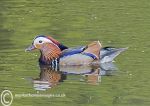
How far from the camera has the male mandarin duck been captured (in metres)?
18.3

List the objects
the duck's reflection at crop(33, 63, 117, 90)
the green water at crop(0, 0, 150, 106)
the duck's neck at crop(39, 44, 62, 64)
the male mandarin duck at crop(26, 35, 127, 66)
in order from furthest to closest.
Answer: the duck's neck at crop(39, 44, 62, 64), the male mandarin duck at crop(26, 35, 127, 66), the duck's reflection at crop(33, 63, 117, 90), the green water at crop(0, 0, 150, 106)

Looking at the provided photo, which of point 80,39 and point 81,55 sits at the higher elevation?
point 80,39

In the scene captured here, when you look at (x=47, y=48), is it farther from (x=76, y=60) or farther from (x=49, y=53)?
(x=76, y=60)

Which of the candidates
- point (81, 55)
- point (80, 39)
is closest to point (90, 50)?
point (81, 55)

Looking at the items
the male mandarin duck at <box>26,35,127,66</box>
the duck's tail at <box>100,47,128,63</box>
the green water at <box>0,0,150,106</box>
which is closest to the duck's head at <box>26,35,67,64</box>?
the male mandarin duck at <box>26,35,127,66</box>

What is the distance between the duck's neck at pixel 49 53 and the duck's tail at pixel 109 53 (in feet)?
3.21

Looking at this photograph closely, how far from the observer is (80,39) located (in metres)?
20.4

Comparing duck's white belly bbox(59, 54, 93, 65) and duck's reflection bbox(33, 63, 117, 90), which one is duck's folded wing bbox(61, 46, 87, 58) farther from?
duck's reflection bbox(33, 63, 117, 90)

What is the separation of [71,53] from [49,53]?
84 centimetres

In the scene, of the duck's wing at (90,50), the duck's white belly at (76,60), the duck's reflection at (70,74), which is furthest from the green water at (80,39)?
the duck's white belly at (76,60)

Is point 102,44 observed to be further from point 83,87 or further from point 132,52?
point 83,87

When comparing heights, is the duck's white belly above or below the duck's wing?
below

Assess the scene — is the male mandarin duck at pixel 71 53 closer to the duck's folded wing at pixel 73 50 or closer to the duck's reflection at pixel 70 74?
the duck's folded wing at pixel 73 50

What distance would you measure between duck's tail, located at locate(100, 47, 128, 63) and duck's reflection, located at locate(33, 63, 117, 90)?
0.16 m
